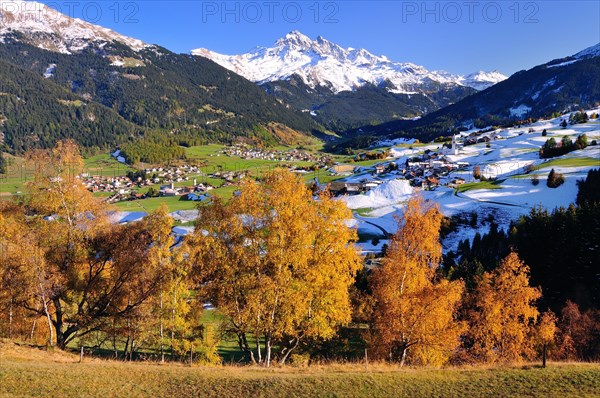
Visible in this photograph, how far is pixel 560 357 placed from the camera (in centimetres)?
3353

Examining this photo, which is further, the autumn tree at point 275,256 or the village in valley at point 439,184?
the village in valley at point 439,184

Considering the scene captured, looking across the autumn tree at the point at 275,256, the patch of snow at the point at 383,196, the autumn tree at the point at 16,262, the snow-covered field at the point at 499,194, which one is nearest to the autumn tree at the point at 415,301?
the autumn tree at the point at 275,256

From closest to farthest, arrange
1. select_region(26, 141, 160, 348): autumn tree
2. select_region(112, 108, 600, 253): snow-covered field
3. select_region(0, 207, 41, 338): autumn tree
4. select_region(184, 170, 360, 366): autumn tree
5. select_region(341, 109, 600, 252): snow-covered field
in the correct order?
1. select_region(184, 170, 360, 366): autumn tree
2. select_region(0, 207, 41, 338): autumn tree
3. select_region(26, 141, 160, 348): autumn tree
4. select_region(341, 109, 600, 252): snow-covered field
5. select_region(112, 108, 600, 253): snow-covered field

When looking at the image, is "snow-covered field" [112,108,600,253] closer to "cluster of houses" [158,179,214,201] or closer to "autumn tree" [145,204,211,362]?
"autumn tree" [145,204,211,362]

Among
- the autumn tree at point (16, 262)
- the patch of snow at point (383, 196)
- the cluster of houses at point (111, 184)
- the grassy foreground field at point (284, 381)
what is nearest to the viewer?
the grassy foreground field at point (284, 381)

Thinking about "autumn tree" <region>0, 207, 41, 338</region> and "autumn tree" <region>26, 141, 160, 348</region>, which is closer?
"autumn tree" <region>0, 207, 41, 338</region>

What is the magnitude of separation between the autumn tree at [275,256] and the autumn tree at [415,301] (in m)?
5.07

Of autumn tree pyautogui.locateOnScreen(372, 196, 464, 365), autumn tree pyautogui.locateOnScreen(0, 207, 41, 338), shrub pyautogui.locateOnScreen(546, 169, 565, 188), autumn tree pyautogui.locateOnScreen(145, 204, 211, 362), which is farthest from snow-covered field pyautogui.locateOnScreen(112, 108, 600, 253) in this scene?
autumn tree pyautogui.locateOnScreen(0, 207, 41, 338)

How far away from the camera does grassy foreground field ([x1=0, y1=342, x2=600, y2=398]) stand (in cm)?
1470

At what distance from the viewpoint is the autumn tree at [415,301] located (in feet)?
74.2

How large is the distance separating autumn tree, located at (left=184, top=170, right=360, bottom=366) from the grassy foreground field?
278cm

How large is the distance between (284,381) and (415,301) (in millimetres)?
10500

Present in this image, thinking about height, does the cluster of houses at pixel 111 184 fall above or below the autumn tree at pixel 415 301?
above

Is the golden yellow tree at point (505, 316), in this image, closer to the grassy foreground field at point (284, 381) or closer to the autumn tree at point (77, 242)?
the grassy foreground field at point (284, 381)
